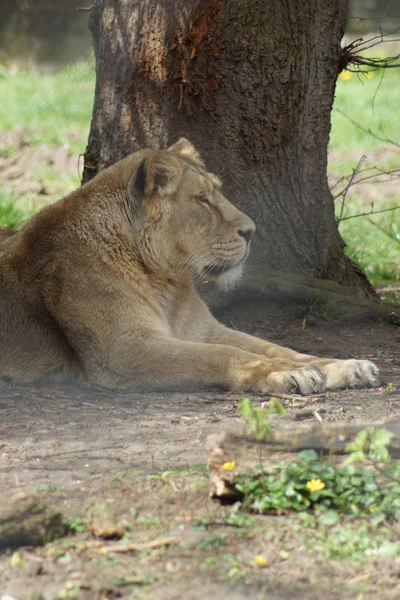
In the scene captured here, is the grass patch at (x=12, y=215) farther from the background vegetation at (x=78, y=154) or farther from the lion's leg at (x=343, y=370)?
the lion's leg at (x=343, y=370)

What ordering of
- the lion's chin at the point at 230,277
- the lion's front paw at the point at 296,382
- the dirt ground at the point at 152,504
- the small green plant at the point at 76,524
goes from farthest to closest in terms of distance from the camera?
the lion's chin at the point at 230,277 < the lion's front paw at the point at 296,382 < the small green plant at the point at 76,524 < the dirt ground at the point at 152,504

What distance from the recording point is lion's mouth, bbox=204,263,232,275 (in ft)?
16.3

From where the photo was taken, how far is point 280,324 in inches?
232

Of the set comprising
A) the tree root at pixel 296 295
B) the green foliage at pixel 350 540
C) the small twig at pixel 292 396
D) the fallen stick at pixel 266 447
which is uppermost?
the tree root at pixel 296 295

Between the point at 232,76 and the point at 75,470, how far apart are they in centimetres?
301

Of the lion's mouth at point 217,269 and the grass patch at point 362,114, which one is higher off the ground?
the grass patch at point 362,114

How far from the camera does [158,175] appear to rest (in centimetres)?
480

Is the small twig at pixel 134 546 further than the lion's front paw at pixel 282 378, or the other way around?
the lion's front paw at pixel 282 378

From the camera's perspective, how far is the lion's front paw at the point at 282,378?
4285mm

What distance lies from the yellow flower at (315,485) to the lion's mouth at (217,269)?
2.31 m

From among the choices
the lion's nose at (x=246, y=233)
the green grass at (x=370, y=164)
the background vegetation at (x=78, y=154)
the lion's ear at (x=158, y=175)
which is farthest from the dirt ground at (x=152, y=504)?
the background vegetation at (x=78, y=154)

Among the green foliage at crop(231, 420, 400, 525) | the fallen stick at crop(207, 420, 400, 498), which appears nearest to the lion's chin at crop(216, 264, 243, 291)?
the fallen stick at crop(207, 420, 400, 498)

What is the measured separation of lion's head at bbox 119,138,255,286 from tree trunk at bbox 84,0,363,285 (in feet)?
1.96

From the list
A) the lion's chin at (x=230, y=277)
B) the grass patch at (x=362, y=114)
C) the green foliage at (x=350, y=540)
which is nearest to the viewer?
the green foliage at (x=350, y=540)
